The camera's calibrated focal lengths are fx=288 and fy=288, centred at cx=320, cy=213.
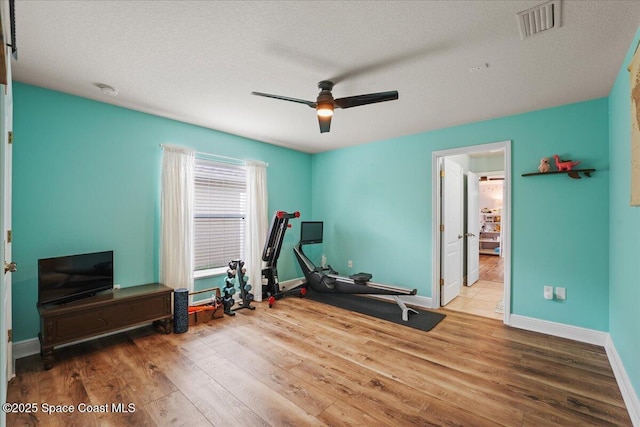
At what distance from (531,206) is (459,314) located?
1610mm

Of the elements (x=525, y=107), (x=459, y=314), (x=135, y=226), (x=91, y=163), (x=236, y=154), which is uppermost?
(x=525, y=107)

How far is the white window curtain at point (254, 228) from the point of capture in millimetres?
4383

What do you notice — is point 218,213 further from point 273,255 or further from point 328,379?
point 328,379

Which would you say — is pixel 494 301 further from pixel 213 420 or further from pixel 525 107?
pixel 213 420

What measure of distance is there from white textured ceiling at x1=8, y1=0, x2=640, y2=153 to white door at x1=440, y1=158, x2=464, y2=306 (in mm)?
1211

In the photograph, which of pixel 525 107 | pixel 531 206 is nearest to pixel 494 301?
pixel 531 206

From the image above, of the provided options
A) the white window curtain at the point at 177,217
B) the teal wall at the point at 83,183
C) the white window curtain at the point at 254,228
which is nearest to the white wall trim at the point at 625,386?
the white window curtain at the point at 254,228

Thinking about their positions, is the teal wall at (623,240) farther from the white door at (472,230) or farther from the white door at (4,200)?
the white door at (4,200)

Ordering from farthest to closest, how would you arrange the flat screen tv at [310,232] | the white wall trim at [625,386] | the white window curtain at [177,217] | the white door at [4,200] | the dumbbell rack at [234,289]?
the flat screen tv at [310,232], the dumbbell rack at [234,289], the white window curtain at [177,217], the white wall trim at [625,386], the white door at [4,200]

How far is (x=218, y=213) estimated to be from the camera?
4176 millimetres

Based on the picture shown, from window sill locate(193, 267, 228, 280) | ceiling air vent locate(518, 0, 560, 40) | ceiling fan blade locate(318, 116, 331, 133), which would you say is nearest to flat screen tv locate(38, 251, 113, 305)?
window sill locate(193, 267, 228, 280)

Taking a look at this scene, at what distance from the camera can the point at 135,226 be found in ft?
10.9

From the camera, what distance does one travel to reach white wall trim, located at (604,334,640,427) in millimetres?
1836

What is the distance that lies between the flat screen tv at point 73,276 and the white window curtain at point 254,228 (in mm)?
1774
